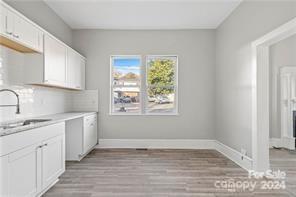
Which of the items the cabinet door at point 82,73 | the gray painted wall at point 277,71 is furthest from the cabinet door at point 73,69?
the gray painted wall at point 277,71

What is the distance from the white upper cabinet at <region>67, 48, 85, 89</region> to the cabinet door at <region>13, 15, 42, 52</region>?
1.13 meters

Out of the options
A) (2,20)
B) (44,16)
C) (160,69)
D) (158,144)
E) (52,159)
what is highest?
(44,16)

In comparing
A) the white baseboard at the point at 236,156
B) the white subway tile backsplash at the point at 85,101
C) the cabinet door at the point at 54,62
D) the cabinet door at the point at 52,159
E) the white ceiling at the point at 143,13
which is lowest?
the white baseboard at the point at 236,156

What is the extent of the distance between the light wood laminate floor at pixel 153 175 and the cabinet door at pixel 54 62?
1473mm

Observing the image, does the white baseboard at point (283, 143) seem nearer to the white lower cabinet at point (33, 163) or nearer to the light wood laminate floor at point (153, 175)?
the light wood laminate floor at point (153, 175)

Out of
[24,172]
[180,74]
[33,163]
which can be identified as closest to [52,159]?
[33,163]

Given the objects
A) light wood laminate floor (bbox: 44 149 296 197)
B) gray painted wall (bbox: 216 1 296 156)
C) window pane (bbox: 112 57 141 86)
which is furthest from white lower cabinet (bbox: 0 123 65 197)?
gray painted wall (bbox: 216 1 296 156)

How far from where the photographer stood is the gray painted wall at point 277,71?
5441 millimetres

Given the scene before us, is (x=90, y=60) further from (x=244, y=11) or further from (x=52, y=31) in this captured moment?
(x=244, y=11)

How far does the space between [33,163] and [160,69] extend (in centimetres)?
368

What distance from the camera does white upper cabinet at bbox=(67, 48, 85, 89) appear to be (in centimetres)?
432

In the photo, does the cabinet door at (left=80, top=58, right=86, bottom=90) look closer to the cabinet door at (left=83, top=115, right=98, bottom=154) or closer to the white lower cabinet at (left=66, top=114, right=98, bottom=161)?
the cabinet door at (left=83, top=115, right=98, bottom=154)

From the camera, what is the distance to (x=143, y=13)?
4422mm

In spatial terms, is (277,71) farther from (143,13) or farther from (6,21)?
(6,21)
